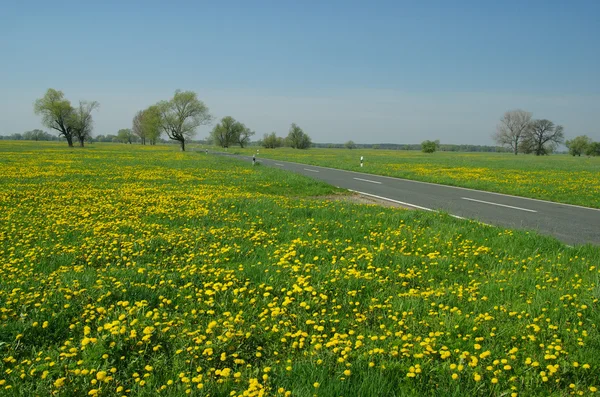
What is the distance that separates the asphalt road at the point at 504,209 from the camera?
9281mm

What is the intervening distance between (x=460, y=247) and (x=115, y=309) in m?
5.93

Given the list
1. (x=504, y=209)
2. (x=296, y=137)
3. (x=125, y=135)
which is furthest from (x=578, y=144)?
(x=125, y=135)

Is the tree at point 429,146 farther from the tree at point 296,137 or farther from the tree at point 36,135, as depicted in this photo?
the tree at point 36,135

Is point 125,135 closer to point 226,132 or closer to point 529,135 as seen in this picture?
point 226,132

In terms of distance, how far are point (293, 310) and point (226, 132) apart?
4947 inches

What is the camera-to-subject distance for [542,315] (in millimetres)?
4305

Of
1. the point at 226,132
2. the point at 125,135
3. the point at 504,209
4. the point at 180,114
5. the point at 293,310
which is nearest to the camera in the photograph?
the point at 293,310

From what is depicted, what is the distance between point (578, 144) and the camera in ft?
335

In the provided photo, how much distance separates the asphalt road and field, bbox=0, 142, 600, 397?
2106mm

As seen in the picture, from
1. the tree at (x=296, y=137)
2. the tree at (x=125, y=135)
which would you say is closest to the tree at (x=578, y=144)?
the tree at (x=296, y=137)

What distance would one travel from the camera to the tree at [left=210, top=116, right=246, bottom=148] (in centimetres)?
12544

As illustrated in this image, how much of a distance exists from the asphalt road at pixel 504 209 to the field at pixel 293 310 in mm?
2106

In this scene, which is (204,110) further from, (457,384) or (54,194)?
(457,384)

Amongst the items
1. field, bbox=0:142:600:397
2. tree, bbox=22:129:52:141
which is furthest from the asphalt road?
tree, bbox=22:129:52:141
